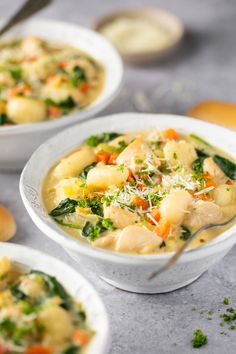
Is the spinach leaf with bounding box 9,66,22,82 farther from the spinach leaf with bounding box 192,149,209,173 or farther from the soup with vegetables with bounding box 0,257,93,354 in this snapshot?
the soup with vegetables with bounding box 0,257,93,354

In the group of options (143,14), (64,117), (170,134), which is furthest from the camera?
(143,14)

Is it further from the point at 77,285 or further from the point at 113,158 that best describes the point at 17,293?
the point at 113,158

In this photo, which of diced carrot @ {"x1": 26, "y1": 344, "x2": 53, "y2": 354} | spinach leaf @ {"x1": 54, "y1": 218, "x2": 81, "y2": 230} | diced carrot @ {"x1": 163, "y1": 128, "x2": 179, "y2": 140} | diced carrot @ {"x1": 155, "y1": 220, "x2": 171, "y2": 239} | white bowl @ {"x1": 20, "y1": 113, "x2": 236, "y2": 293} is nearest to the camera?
diced carrot @ {"x1": 26, "y1": 344, "x2": 53, "y2": 354}

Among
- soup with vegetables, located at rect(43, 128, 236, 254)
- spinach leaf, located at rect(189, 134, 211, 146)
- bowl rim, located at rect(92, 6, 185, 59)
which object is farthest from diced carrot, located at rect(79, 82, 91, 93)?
bowl rim, located at rect(92, 6, 185, 59)

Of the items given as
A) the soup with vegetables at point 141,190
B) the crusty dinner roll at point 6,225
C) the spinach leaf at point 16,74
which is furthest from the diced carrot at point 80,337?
the spinach leaf at point 16,74

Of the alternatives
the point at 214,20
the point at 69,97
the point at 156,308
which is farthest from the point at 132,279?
the point at 214,20

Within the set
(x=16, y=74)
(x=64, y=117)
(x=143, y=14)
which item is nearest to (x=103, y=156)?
(x=64, y=117)

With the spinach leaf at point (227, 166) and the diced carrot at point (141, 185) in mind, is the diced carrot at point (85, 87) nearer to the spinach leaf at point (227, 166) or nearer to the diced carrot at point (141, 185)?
the spinach leaf at point (227, 166)
